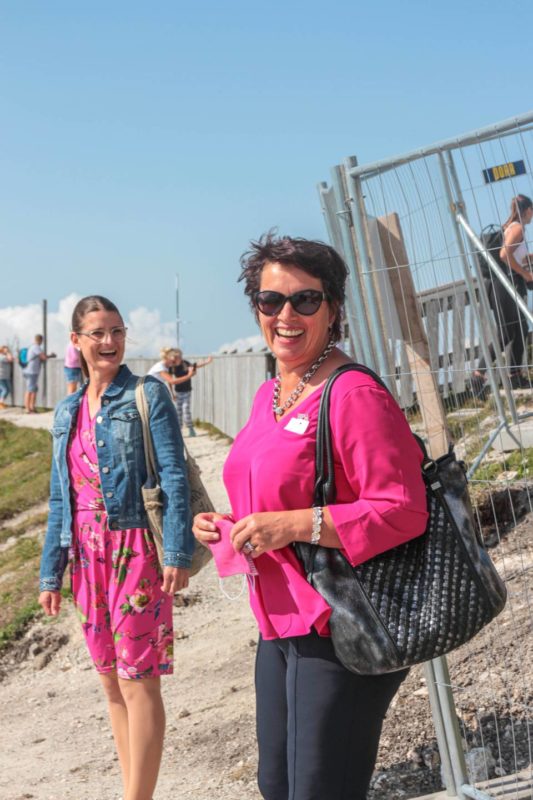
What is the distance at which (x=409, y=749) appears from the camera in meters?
4.50

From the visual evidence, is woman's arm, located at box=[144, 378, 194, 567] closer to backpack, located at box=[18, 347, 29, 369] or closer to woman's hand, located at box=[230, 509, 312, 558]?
woman's hand, located at box=[230, 509, 312, 558]

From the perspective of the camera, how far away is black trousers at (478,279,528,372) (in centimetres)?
383

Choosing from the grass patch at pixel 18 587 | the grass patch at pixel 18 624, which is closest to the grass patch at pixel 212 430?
the grass patch at pixel 18 587

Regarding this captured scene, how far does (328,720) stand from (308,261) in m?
1.17

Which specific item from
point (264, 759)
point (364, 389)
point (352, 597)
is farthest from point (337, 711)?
point (364, 389)

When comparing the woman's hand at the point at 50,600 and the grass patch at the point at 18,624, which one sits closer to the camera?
the woman's hand at the point at 50,600

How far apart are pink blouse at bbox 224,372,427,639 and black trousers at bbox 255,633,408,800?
75 millimetres

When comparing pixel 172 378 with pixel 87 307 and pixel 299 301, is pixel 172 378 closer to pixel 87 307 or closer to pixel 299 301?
pixel 87 307

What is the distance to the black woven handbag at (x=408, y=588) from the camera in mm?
2490

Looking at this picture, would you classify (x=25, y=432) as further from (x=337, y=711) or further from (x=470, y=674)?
(x=337, y=711)

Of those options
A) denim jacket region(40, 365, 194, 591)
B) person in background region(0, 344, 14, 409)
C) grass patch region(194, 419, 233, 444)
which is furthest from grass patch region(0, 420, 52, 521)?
denim jacket region(40, 365, 194, 591)

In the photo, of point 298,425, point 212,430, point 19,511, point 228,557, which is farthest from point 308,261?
point 212,430

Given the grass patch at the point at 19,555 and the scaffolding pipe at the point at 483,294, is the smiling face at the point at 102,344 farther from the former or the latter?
the grass patch at the point at 19,555

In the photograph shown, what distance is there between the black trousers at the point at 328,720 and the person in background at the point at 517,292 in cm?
117
